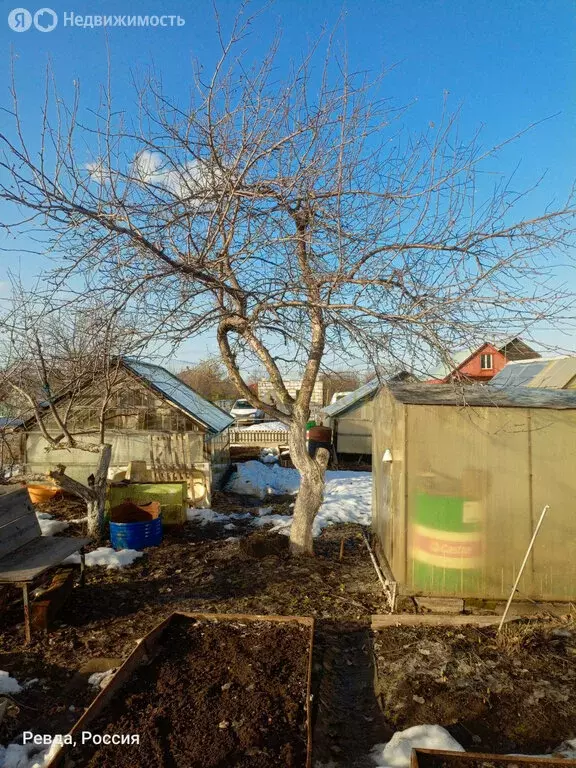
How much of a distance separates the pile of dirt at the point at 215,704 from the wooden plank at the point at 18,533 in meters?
2.33

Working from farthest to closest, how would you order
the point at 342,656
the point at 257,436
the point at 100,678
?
the point at 257,436, the point at 342,656, the point at 100,678

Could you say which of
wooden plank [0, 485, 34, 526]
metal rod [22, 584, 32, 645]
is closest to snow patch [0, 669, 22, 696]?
metal rod [22, 584, 32, 645]

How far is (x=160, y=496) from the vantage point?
958 cm

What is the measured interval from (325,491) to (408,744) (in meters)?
10.6

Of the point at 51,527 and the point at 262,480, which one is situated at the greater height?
the point at 51,527

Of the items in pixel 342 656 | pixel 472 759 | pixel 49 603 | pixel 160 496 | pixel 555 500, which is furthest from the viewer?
pixel 160 496

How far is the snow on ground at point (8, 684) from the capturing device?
3939 mm

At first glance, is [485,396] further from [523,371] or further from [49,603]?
[523,371]

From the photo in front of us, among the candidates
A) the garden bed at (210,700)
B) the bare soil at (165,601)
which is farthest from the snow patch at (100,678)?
the garden bed at (210,700)

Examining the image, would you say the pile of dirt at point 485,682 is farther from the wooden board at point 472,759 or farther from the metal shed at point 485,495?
the metal shed at point 485,495

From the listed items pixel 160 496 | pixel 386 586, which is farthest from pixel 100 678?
pixel 160 496

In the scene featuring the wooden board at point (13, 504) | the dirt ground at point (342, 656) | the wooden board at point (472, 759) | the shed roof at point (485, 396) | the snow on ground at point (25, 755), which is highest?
the shed roof at point (485, 396)

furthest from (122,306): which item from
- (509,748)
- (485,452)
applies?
(509,748)

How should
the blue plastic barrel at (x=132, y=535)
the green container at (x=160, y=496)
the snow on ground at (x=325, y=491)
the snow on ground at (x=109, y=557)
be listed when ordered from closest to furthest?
1. the snow on ground at (x=109, y=557)
2. the blue plastic barrel at (x=132, y=535)
3. the green container at (x=160, y=496)
4. the snow on ground at (x=325, y=491)
